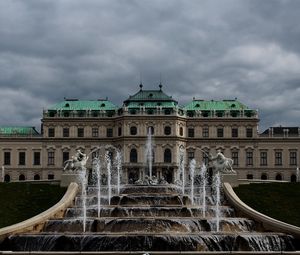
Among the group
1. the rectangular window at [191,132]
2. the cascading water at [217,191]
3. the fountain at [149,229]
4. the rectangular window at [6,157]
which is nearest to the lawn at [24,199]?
the fountain at [149,229]

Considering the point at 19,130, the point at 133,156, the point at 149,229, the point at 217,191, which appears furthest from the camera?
the point at 19,130

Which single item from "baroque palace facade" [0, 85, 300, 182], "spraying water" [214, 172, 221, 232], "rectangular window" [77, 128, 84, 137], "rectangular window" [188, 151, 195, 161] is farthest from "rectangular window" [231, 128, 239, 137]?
"spraying water" [214, 172, 221, 232]

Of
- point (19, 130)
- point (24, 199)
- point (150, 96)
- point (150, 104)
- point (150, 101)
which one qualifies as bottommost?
point (24, 199)

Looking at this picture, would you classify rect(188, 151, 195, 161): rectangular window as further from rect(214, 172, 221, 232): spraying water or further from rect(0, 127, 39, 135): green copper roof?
rect(214, 172, 221, 232): spraying water

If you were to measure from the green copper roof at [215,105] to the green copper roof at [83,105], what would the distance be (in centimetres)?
1230

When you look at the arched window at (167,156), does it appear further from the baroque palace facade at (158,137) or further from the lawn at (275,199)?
the lawn at (275,199)

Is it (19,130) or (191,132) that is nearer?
(191,132)

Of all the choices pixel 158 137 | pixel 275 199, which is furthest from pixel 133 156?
pixel 275 199

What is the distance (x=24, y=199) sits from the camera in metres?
49.4

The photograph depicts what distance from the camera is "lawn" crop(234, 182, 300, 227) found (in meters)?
45.5

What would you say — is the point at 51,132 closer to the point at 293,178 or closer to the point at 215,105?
the point at 215,105

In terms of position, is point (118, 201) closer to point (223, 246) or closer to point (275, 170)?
point (223, 246)

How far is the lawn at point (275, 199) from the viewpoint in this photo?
45.5 m

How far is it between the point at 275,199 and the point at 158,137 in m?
50.7
